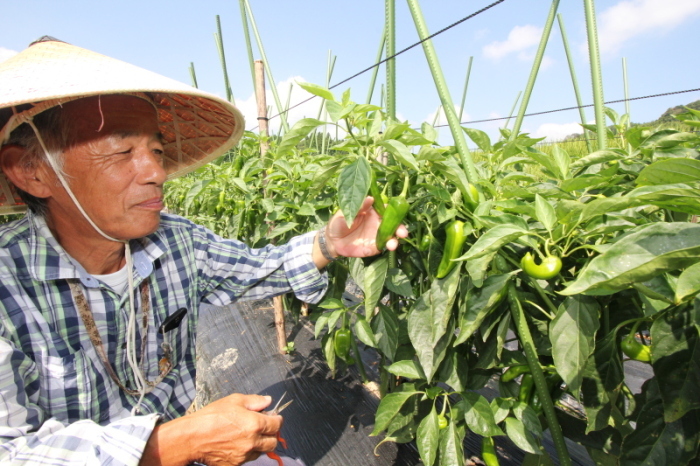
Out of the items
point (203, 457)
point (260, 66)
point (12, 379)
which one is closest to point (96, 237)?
point (12, 379)

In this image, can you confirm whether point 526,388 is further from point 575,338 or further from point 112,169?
point 112,169

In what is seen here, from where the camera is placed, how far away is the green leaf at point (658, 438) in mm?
742

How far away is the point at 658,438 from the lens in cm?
76

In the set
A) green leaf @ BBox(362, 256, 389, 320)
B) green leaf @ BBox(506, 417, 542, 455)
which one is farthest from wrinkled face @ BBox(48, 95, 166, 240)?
green leaf @ BBox(506, 417, 542, 455)

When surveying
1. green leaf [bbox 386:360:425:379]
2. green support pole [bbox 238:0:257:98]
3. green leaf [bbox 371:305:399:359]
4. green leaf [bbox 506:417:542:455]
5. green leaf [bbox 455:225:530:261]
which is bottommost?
green leaf [bbox 506:417:542:455]

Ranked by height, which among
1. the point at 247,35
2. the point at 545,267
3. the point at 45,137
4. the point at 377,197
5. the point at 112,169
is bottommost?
the point at 545,267

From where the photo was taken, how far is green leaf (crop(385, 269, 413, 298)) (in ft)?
3.73

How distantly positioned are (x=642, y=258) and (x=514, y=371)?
71 cm

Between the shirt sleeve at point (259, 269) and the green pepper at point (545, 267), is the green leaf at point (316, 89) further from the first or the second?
the shirt sleeve at point (259, 269)

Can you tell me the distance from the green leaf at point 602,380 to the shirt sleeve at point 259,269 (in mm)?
917

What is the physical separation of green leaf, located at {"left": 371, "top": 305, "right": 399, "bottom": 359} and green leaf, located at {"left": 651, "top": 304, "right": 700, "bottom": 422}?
70cm

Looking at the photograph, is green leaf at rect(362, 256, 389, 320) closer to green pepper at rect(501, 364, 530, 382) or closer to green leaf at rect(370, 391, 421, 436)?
green leaf at rect(370, 391, 421, 436)

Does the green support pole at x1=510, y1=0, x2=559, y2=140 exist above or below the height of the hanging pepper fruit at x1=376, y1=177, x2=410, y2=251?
above

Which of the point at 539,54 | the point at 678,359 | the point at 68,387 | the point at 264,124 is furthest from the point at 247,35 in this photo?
the point at 678,359
